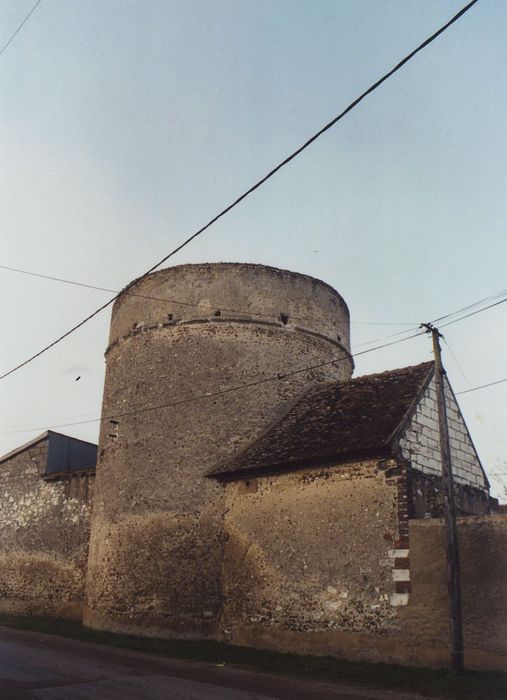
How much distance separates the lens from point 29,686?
8711 mm

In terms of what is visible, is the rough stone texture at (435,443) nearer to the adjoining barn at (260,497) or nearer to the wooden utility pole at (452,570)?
the adjoining barn at (260,497)

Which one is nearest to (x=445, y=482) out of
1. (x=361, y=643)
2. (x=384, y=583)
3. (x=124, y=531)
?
(x=384, y=583)

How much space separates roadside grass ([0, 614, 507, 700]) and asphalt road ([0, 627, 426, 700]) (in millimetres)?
487

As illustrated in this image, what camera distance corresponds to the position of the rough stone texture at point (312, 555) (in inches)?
472

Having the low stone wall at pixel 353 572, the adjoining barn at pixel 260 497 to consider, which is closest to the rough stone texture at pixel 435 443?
the adjoining barn at pixel 260 497

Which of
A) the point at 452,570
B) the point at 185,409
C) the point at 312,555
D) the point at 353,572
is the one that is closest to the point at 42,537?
the point at 185,409

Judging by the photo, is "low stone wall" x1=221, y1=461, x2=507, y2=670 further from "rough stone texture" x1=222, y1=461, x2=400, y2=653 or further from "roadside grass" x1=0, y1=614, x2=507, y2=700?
"roadside grass" x1=0, y1=614, x2=507, y2=700

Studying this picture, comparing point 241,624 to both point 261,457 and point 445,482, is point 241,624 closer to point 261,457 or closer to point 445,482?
point 261,457

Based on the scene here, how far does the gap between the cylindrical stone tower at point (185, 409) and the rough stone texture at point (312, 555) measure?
2.66 feet

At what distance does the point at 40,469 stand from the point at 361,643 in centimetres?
1374

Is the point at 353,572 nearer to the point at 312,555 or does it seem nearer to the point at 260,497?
Answer: the point at 312,555

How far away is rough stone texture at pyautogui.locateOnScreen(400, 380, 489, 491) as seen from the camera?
1326cm

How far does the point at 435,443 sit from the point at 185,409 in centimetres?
634

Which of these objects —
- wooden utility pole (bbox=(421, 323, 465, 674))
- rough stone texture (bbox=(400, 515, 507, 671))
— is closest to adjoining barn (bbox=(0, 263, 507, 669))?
rough stone texture (bbox=(400, 515, 507, 671))
